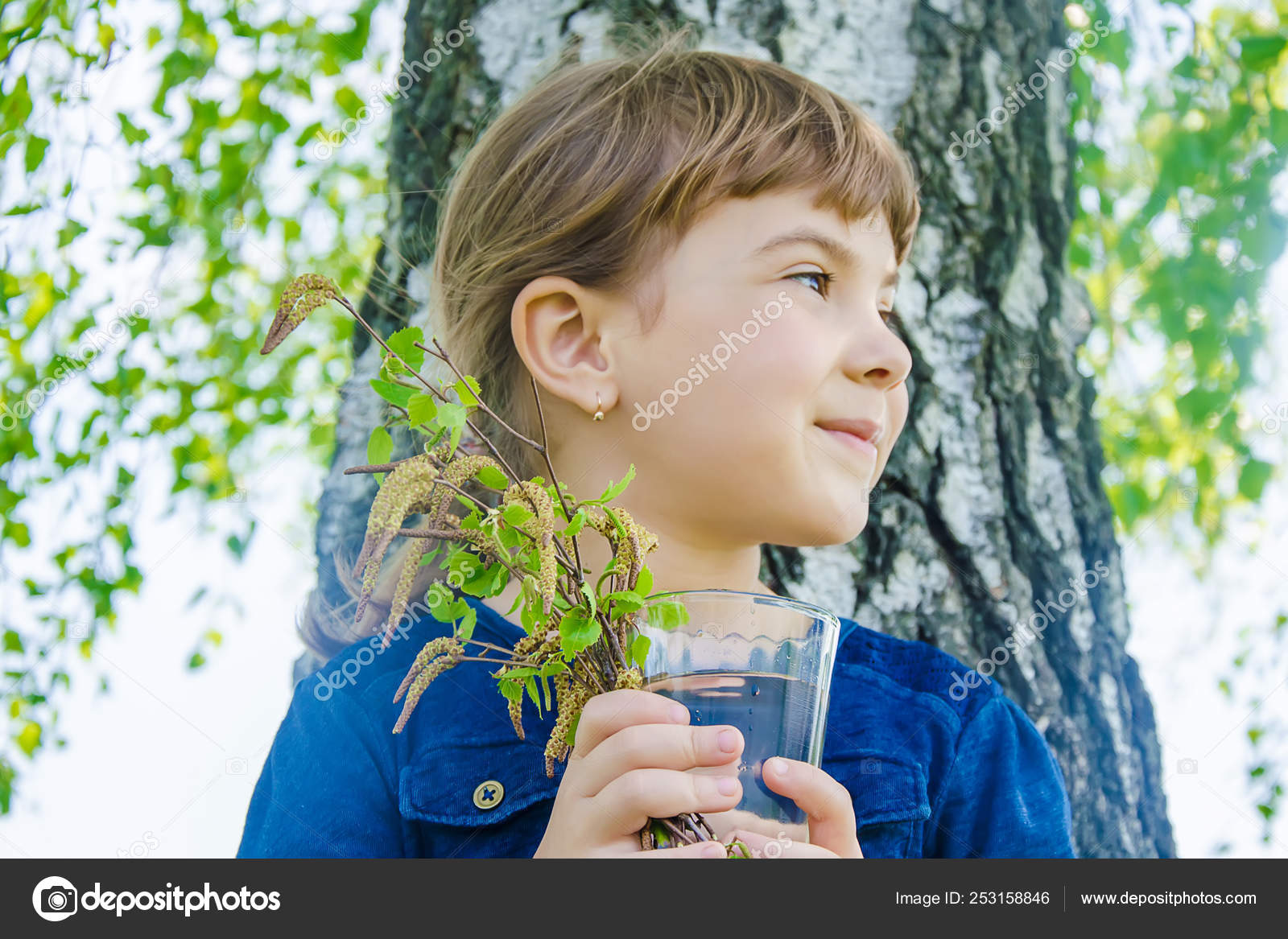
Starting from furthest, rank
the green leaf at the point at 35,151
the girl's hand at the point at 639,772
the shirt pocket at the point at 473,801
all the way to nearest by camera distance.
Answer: the green leaf at the point at 35,151, the shirt pocket at the point at 473,801, the girl's hand at the point at 639,772

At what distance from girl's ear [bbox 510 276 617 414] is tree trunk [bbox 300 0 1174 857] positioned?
596mm

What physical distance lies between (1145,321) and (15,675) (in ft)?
11.7

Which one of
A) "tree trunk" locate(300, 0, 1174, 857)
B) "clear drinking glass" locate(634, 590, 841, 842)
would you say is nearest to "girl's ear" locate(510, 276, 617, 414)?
"clear drinking glass" locate(634, 590, 841, 842)

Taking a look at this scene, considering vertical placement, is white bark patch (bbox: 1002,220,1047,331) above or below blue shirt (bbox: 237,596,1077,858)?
above

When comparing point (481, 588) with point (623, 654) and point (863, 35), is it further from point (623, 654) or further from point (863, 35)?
point (863, 35)

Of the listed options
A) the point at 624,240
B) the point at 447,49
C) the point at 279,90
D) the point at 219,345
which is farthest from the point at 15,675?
the point at 624,240

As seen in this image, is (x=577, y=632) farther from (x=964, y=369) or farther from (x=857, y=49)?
(x=857, y=49)

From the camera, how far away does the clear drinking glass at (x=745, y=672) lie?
1067 mm

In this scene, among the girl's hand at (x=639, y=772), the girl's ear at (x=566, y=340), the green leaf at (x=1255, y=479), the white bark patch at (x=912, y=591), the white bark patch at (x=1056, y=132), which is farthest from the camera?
the green leaf at (x=1255, y=479)

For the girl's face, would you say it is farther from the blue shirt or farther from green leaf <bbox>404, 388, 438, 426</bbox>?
green leaf <bbox>404, 388, 438, 426</bbox>

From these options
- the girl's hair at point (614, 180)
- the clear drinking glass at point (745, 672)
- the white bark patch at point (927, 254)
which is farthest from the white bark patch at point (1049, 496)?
the clear drinking glass at point (745, 672)

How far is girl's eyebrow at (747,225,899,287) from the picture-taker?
144 centimetres

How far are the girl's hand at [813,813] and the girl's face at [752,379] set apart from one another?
0.42 metres

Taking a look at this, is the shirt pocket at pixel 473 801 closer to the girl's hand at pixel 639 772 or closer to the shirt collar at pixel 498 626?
the shirt collar at pixel 498 626
